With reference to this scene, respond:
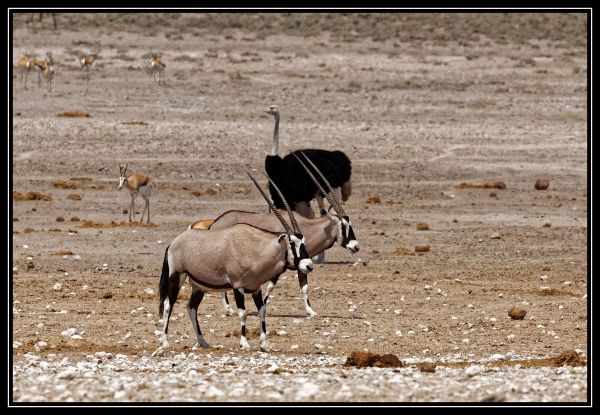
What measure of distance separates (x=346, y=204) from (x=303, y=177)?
5.83 metres

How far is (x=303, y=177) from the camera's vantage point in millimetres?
17984

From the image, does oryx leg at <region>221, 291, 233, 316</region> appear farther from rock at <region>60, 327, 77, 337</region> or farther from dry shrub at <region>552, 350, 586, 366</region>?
dry shrub at <region>552, 350, 586, 366</region>

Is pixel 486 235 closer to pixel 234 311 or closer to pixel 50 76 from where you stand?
pixel 234 311

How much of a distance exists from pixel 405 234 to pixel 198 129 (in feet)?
33.7

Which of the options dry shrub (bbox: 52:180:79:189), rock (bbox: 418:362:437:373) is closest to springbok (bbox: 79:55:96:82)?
dry shrub (bbox: 52:180:79:189)

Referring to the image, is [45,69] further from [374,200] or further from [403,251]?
[403,251]

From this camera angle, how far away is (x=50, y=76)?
115ft

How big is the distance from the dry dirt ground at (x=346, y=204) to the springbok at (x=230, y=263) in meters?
0.38

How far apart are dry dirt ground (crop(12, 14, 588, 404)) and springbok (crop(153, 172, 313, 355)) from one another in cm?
38

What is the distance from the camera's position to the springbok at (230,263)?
1141 centimetres

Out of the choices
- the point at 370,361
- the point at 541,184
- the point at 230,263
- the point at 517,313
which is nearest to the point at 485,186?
the point at 541,184

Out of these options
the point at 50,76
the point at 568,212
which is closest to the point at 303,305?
the point at 568,212

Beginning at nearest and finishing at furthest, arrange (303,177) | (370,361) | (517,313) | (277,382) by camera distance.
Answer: (277,382)
(370,361)
(517,313)
(303,177)

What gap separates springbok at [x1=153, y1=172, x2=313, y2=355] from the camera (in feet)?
37.4
